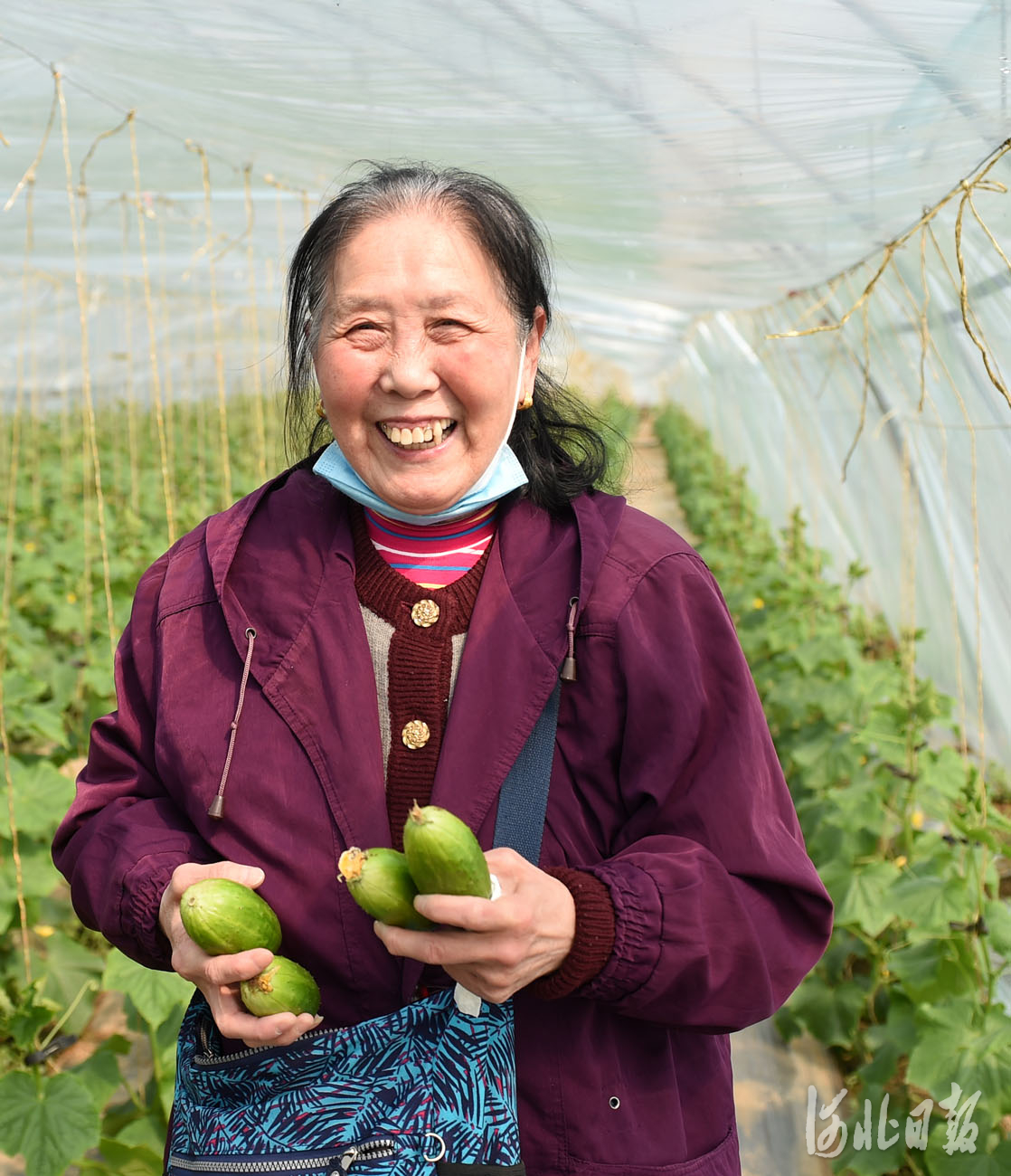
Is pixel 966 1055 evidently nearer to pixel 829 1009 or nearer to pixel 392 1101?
pixel 829 1009

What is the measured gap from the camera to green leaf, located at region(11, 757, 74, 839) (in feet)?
11.3

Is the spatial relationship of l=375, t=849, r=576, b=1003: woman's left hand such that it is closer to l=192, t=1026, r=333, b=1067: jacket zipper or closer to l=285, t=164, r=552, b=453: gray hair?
l=192, t=1026, r=333, b=1067: jacket zipper

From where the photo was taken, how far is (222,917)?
1.32m

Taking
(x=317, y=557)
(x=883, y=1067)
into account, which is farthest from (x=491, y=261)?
(x=883, y=1067)

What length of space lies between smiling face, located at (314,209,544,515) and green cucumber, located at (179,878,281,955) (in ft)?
1.76

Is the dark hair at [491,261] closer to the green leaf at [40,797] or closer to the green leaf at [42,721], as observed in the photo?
the green leaf at [40,797]

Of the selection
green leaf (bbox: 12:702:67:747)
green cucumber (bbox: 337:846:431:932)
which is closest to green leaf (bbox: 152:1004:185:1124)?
green leaf (bbox: 12:702:67:747)

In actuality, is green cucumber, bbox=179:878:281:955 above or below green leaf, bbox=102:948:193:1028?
above

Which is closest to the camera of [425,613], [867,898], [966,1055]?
[425,613]

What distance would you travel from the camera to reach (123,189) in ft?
19.6

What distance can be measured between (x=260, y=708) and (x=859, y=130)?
2673 millimetres

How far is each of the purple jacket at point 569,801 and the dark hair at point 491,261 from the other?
125 mm

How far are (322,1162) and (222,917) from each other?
0.99 ft

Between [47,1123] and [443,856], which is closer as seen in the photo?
[443,856]
